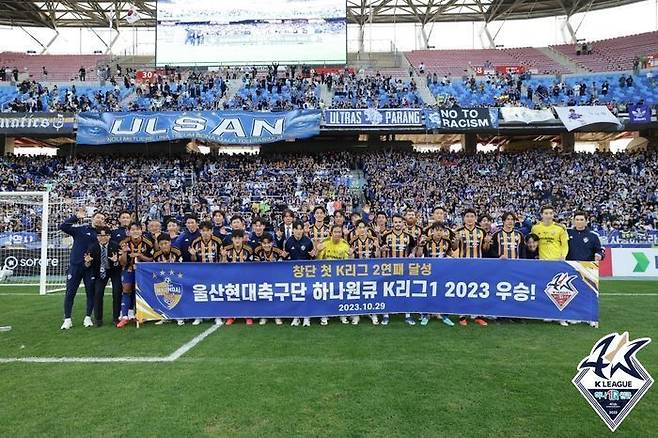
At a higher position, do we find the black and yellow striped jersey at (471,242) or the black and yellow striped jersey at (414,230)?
the black and yellow striped jersey at (414,230)

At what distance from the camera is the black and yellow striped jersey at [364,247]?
26.7 feet

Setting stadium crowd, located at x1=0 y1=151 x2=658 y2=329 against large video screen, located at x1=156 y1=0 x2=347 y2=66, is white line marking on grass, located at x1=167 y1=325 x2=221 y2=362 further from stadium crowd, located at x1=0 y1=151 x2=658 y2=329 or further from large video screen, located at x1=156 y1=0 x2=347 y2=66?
large video screen, located at x1=156 y1=0 x2=347 y2=66

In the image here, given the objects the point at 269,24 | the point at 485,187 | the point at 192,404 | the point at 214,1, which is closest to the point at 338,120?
the point at 485,187

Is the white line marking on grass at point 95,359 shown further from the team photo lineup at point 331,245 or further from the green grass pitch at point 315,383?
the team photo lineup at point 331,245

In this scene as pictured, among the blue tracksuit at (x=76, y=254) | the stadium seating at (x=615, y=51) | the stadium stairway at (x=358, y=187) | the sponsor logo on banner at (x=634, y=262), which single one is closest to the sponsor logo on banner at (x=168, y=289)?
the blue tracksuit at (x=76, y=254)

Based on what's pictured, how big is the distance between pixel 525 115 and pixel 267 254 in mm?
20679

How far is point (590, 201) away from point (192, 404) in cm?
2298

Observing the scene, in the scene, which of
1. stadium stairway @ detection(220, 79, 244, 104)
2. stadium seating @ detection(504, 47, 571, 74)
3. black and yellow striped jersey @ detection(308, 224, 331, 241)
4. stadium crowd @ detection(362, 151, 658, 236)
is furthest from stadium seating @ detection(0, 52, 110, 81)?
black and yellow striped jersey @ detection(308, 224, 331, 241)

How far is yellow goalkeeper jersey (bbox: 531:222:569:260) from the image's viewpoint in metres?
7.93

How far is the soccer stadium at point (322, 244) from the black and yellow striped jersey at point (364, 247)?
71 mm

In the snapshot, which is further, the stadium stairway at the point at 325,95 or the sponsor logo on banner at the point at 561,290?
the stadium stairway at the point at 325,95

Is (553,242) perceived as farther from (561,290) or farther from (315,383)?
(315,383)

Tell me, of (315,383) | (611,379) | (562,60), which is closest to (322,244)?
(315,383)

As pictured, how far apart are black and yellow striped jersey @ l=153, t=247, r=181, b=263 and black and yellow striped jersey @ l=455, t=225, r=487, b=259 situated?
476cm
